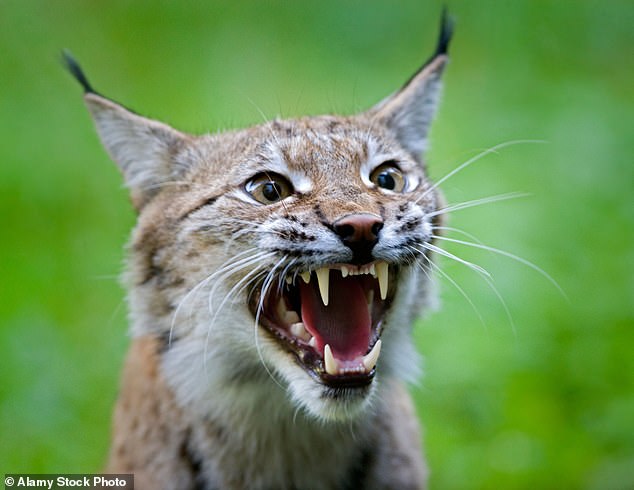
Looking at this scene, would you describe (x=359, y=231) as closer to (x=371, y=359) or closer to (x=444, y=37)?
(x=371, y=359)

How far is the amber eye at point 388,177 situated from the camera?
4.93 meters

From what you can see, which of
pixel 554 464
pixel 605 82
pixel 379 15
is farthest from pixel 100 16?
pixel 554 464

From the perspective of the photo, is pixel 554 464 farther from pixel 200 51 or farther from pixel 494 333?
pixel 200 51

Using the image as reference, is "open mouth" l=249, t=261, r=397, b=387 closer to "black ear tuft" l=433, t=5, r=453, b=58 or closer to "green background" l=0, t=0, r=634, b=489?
"green background" l=0, t=0, r=634, b=489

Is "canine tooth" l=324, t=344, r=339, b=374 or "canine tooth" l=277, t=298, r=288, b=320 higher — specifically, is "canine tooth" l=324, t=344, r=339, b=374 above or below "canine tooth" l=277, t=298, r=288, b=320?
below

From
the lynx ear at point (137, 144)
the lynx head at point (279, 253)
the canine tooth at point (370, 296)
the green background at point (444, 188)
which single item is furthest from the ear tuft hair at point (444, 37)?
the canine tooth at point (370, 296)

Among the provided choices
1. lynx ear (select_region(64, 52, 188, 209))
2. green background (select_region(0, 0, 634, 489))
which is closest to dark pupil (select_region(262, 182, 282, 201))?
lynx ear (select_region(64, 52, 188, 209))

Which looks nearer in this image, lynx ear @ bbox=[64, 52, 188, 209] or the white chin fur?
the white chin fur

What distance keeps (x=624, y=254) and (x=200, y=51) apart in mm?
6301

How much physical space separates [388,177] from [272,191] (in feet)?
2.01

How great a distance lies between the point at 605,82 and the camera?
11.5 metres

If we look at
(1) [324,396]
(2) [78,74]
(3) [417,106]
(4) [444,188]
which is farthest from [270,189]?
(4) [444,188]

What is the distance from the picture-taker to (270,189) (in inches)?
187

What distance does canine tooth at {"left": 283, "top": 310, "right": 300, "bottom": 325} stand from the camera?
15.0 ft
